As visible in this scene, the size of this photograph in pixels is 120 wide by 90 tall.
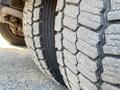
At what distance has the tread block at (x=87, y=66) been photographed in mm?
1214

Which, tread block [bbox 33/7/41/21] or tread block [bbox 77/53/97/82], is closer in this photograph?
tread block [bbox 77/53/97/82]

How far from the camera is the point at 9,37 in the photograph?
3.20 m

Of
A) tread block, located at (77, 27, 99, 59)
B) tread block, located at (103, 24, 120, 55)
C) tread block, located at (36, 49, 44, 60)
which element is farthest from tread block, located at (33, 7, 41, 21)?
tread block, located at (103, 24, 120, 55)

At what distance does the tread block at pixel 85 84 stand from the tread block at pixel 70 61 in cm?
4

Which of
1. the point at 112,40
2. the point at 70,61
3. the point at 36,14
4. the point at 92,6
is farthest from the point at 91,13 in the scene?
the point at 36,14

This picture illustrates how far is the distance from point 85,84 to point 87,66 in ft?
0.31

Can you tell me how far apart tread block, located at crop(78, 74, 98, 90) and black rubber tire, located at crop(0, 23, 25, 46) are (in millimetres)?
1877

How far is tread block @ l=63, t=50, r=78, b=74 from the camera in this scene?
135cm

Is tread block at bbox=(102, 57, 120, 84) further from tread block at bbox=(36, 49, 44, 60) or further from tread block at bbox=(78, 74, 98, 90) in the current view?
tread block at bbox=(36, 49, 44, 60)

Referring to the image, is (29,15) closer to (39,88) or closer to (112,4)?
(39,88)

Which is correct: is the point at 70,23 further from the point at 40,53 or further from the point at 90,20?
the point at 40,53

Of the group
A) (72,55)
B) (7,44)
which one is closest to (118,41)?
(72,55)

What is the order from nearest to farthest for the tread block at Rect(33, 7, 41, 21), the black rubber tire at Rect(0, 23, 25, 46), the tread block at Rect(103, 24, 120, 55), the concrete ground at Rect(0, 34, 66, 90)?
the tread block at Rect(103, 24, 120, 55) → the tread block at Rect(33, 7, 41, 21) → the concrete ground at Rect(0, 34, 66, 90) → the black rubber tire at Rect(0, 23, 25, 46)

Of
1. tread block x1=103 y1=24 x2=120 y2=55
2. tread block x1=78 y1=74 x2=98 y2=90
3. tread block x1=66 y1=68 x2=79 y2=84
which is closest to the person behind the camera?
tread block x1=103 y1=24 x2=120 y2=55
